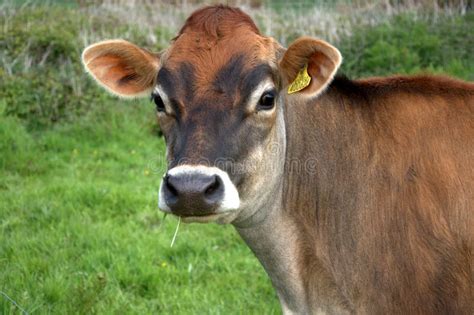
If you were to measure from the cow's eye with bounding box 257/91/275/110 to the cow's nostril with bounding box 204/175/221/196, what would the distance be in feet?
1.84

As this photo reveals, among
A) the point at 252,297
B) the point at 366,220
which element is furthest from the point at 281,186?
the point at 252,297

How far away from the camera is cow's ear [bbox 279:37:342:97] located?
3764mm

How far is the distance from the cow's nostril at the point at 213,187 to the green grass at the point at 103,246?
2189 millimetres

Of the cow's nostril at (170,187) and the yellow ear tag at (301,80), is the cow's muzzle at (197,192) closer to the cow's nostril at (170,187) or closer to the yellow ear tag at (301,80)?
the cow's nostril at (170,187)

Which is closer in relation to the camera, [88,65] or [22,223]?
[88,65]

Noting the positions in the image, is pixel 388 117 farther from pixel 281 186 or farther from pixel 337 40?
pixel 337 40

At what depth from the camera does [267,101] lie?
3.64 meters

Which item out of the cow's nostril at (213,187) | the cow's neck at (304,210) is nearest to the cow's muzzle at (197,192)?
the cow's nostril at (213,187)

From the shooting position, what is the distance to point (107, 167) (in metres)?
8.83

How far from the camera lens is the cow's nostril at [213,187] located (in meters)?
3.18

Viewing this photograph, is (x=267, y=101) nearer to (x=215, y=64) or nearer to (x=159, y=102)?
(x=215, y=64)

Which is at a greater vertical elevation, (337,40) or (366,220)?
(366,220)

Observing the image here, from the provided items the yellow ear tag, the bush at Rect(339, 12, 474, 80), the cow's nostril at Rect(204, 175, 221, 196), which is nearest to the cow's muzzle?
the cow's nostril at Rect(204, 175, 221, 196)

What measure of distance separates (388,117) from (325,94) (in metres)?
0.39
